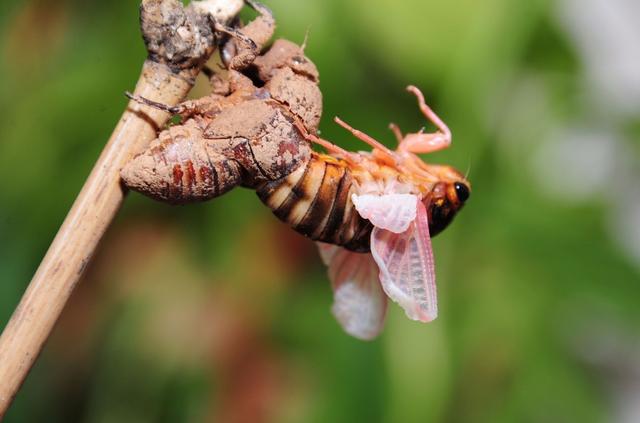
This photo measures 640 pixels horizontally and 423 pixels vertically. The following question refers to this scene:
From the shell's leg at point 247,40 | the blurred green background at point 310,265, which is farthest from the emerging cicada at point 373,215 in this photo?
the blurred green background at point 310,265

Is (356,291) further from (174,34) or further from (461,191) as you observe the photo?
(174,34)

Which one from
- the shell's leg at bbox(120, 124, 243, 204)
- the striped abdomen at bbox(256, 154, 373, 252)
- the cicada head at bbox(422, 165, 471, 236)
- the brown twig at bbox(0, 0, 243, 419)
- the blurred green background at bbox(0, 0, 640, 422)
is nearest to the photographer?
the brown twig at bbox(0, 0, 243, 419)

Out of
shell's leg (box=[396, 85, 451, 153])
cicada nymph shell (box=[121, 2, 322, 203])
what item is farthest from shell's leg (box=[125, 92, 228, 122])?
shell's leg (box=[396, 85, 451, 153])

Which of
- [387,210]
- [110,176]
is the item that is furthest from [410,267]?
[110,176]

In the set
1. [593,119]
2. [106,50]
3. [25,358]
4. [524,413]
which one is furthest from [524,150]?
[25,358]

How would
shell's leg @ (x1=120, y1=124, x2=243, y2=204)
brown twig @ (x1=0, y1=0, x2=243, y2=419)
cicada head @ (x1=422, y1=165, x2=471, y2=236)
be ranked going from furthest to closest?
cicada head @ (x1=422, y1=165, x2=471, y2=236) → shell's leg @ (x1=120, y1=124, x2=243, y2=204) → brown twig @ (x1=0, y1=0, x2=243, y2=419)

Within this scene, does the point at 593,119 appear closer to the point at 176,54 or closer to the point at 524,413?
the point at 524,413

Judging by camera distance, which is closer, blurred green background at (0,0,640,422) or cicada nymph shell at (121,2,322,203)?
cicada nymph shell at (121,2,322,203)

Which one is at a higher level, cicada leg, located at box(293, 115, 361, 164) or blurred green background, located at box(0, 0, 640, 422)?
cicada leg, located at box(293, 115, 361, 164)

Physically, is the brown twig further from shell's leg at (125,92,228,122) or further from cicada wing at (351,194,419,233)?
cicada wing at (351,194,419,233)
